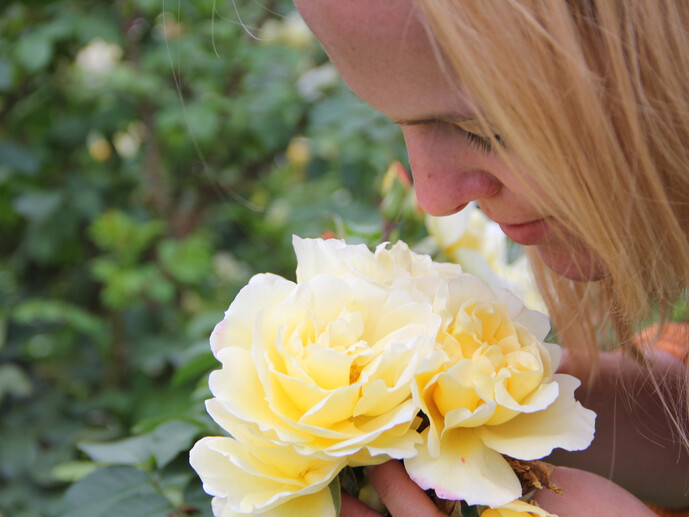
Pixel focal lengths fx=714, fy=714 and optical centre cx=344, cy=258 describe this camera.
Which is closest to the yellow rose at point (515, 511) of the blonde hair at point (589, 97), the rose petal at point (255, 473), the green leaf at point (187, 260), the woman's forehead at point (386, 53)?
the rose petal at point (255, 473)

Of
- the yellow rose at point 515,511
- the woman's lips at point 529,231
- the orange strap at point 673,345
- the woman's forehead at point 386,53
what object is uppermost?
the woman's forehead at point 386,53

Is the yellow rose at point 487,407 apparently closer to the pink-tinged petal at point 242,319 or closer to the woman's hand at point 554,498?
the woman's hand at point 554,498

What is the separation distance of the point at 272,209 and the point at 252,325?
5.56ft

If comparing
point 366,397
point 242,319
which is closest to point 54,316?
point 242,319

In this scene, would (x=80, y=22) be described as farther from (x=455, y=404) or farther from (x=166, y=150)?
(x=455, y=404)

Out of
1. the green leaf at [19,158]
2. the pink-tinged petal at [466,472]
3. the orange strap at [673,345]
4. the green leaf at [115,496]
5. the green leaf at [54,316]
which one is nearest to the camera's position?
the pink-tinged petal at [466,472]

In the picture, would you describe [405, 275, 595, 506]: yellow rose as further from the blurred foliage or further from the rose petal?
the blurred foliage

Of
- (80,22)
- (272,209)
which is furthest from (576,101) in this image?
(272,209)

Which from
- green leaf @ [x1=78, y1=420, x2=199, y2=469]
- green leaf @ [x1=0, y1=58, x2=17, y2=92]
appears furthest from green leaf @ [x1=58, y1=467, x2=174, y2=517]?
green leaf @ [x1=0, y1=58, x2=17, y2=92]

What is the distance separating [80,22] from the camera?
1738mm

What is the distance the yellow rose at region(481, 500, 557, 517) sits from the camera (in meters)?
0.54

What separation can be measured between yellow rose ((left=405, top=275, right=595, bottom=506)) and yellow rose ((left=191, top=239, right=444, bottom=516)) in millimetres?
20

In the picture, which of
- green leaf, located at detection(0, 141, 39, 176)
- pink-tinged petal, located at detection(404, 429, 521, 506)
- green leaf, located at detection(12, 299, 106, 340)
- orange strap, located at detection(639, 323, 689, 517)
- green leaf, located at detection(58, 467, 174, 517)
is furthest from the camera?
green leaf, located at detection(0, 141, 39, 176)

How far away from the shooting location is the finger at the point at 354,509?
61 cm
